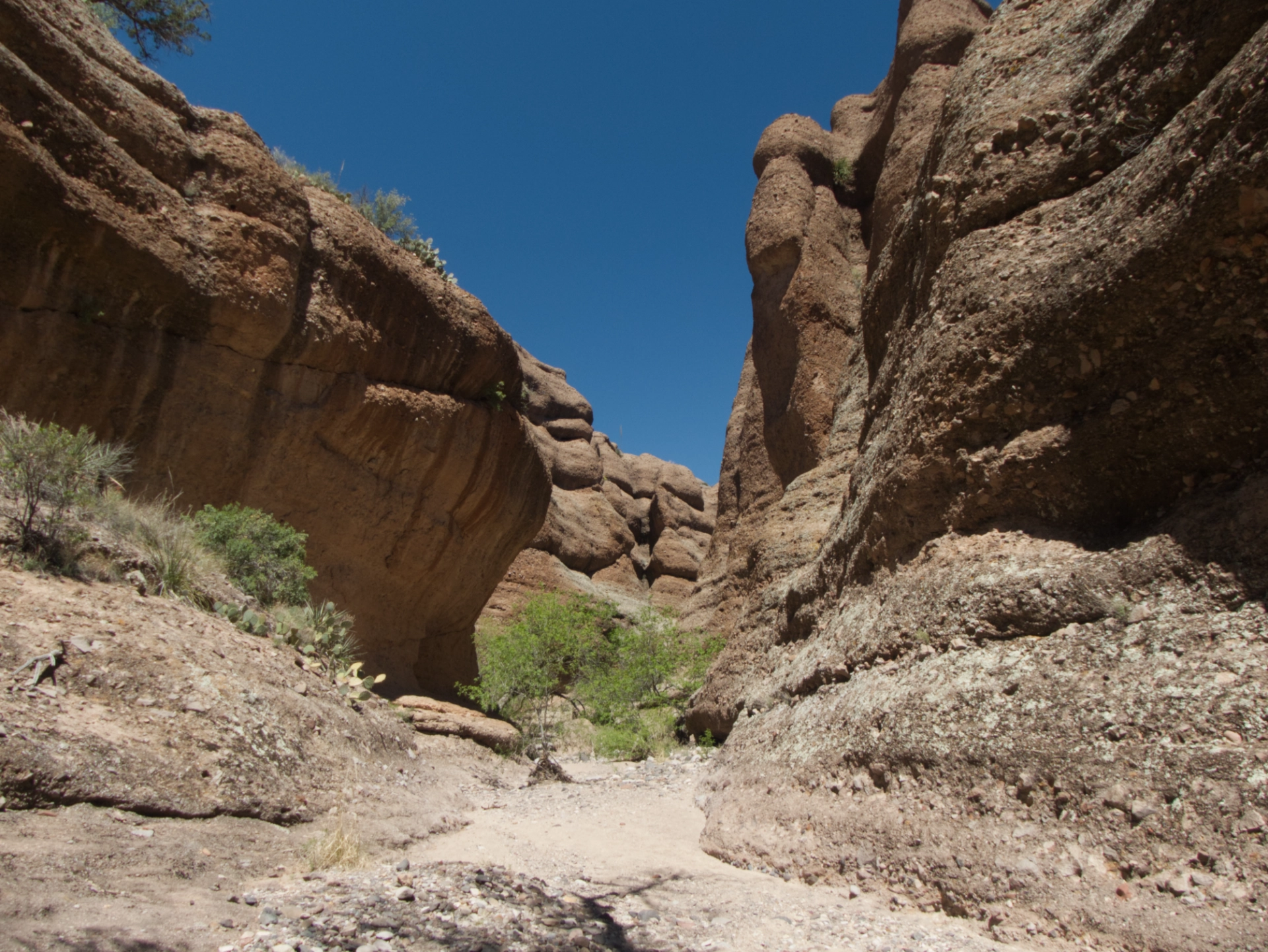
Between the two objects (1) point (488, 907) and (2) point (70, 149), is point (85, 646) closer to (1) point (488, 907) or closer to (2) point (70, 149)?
(1) point (488, 907)

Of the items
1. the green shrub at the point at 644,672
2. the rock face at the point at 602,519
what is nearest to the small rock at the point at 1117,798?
the green shrub at the point at 644,672

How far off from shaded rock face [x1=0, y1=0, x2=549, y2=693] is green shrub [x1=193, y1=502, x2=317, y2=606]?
1504 mm

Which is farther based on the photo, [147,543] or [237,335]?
[237,335]

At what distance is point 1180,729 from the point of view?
A: 10.5 feet

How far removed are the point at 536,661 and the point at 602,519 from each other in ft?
67.4

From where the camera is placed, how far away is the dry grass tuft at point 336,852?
4.00 m

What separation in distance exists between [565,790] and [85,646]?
16.1ft

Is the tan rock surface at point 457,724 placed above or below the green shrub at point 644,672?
below

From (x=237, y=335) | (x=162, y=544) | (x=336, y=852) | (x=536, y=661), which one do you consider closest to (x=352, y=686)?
(x=162, y=544)

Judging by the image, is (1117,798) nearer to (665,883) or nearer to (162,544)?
(665,883)

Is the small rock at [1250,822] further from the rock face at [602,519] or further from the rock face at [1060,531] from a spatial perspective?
the rock face at [602,519]

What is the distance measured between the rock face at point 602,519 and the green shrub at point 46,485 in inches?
789

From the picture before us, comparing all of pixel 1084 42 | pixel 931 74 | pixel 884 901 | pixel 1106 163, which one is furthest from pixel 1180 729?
pixel 931 74

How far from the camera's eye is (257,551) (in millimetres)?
9578
